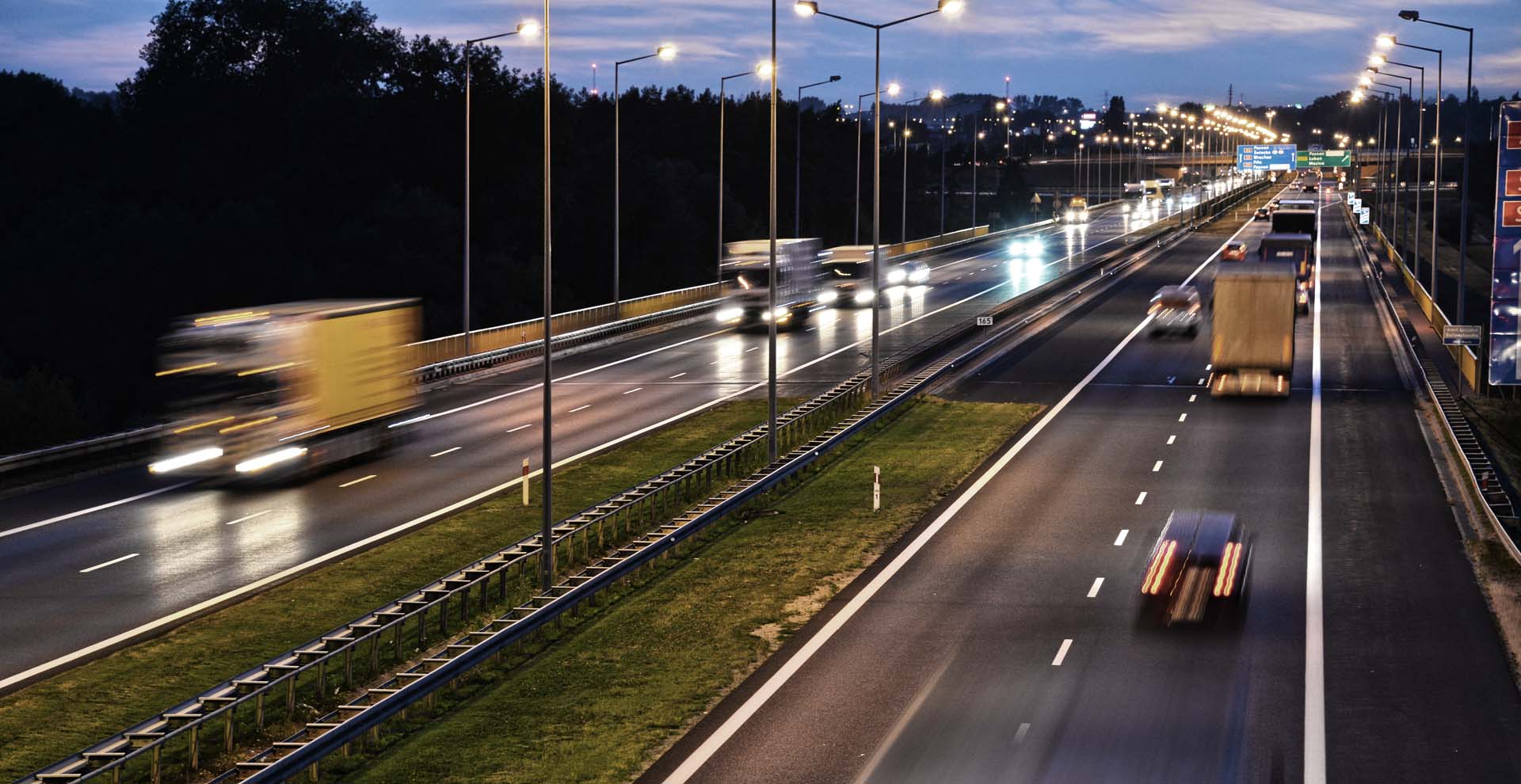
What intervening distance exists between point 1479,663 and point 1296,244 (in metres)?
58.2

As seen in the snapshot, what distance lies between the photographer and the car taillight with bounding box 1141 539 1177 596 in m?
25.0

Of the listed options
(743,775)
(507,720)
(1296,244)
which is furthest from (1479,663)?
(1296,244)

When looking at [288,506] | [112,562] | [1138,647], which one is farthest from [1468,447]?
[112,562]

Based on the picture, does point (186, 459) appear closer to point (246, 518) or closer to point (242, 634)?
point (246, 518)

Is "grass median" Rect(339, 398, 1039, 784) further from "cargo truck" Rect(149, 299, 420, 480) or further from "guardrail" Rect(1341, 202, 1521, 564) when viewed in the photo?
"guardrail" Rect(1341, 202, 1521, 564)

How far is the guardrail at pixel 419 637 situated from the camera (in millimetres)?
17859

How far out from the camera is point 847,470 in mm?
40094

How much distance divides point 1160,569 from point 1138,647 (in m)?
1.69

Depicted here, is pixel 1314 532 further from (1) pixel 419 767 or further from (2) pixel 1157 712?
(1) pixel 419 767

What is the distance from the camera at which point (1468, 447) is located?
39.6 meters

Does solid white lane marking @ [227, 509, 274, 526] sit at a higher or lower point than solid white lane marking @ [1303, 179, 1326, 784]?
higher

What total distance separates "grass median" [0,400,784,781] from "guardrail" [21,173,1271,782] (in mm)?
1250

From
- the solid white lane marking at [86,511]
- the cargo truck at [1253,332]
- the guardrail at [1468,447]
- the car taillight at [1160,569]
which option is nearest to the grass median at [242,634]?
the solid white lane marking at [86,511]

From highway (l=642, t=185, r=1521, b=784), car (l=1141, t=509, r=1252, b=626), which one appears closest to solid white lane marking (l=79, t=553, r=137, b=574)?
highway (l=642, t=185, r=1521, b=784)
